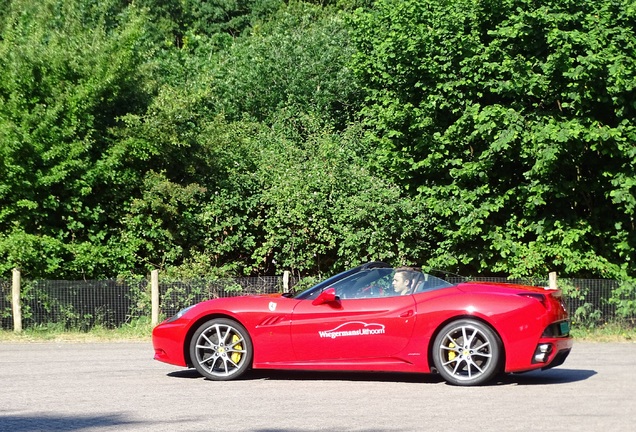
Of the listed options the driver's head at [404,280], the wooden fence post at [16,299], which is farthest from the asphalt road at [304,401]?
the wooden fence post at [16,299]

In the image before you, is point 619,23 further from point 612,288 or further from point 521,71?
point 612,288

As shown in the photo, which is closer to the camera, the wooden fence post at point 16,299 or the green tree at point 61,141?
the wooden fence post at point 16,299

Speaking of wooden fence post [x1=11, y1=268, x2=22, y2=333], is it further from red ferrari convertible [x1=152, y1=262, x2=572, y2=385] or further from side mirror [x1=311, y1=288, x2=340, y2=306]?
side mirror [x1=311, y1=288, x2=340, y2=306]

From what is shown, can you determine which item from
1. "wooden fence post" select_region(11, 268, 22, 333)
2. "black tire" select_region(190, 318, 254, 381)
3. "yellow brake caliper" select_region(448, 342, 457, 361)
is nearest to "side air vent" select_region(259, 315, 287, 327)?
"black tire" select_region(190, 318, 254, 381)

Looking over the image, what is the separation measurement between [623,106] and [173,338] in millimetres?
11278

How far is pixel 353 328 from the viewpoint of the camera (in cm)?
1027

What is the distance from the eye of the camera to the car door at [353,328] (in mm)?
10180

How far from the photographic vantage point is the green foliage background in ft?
62.7

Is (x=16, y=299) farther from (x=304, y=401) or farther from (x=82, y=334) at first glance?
(x=304, y=401)

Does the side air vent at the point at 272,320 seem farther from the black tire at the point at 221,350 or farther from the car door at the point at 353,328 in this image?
the black tire at the point at 221,350

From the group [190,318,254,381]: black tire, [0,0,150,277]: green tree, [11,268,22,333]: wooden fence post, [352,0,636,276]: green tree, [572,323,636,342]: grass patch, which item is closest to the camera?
[190,318,254,381]: black tire

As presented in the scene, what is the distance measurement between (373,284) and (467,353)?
1.39m

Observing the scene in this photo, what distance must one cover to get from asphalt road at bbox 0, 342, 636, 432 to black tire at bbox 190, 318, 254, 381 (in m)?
0.19

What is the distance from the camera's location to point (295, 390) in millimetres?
9766
